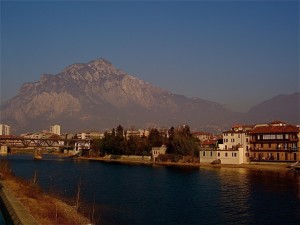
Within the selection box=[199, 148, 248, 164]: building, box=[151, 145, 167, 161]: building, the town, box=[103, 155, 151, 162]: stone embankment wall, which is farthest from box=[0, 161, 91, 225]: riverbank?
box=[103, 155, 151, 162]: stone embankment wall

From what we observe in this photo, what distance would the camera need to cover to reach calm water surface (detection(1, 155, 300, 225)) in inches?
1075

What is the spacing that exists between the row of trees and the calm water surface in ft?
74.5

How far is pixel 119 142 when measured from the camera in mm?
90250

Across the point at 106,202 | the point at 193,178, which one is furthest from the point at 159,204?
the point at 193,178

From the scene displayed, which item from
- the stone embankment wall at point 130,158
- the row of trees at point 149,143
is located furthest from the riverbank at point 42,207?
the stone embankment wall at point 130,158

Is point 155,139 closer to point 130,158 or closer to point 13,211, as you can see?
point 130,158

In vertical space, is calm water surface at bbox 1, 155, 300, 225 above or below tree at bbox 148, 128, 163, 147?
below

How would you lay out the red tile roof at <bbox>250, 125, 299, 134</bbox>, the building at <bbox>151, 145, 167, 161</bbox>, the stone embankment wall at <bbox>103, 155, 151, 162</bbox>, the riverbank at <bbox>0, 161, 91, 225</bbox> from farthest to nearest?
the stone embankment wall at <bbox>103, 155, 151, 162</bbox> → the building at <bbox>151, 145, 167, 161</bbox> → the red tile roof at <bbox>250, 125, 299, 134</bbox> → the riverbank at <bbox>0, 161, 91, 225</bbox>

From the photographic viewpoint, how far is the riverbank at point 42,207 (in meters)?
23.0

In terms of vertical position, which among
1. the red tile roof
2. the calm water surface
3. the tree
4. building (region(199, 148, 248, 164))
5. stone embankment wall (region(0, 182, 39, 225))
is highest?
the red tile roof

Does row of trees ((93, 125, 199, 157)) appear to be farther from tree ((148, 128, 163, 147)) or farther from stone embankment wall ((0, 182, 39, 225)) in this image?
stone embankment wall ((0, 182, 39, 225))

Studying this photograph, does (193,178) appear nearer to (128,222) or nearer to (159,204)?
(159,204)

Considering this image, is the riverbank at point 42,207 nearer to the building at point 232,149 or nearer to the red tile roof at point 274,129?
the building at point 232,149

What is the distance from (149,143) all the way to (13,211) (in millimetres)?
60954
